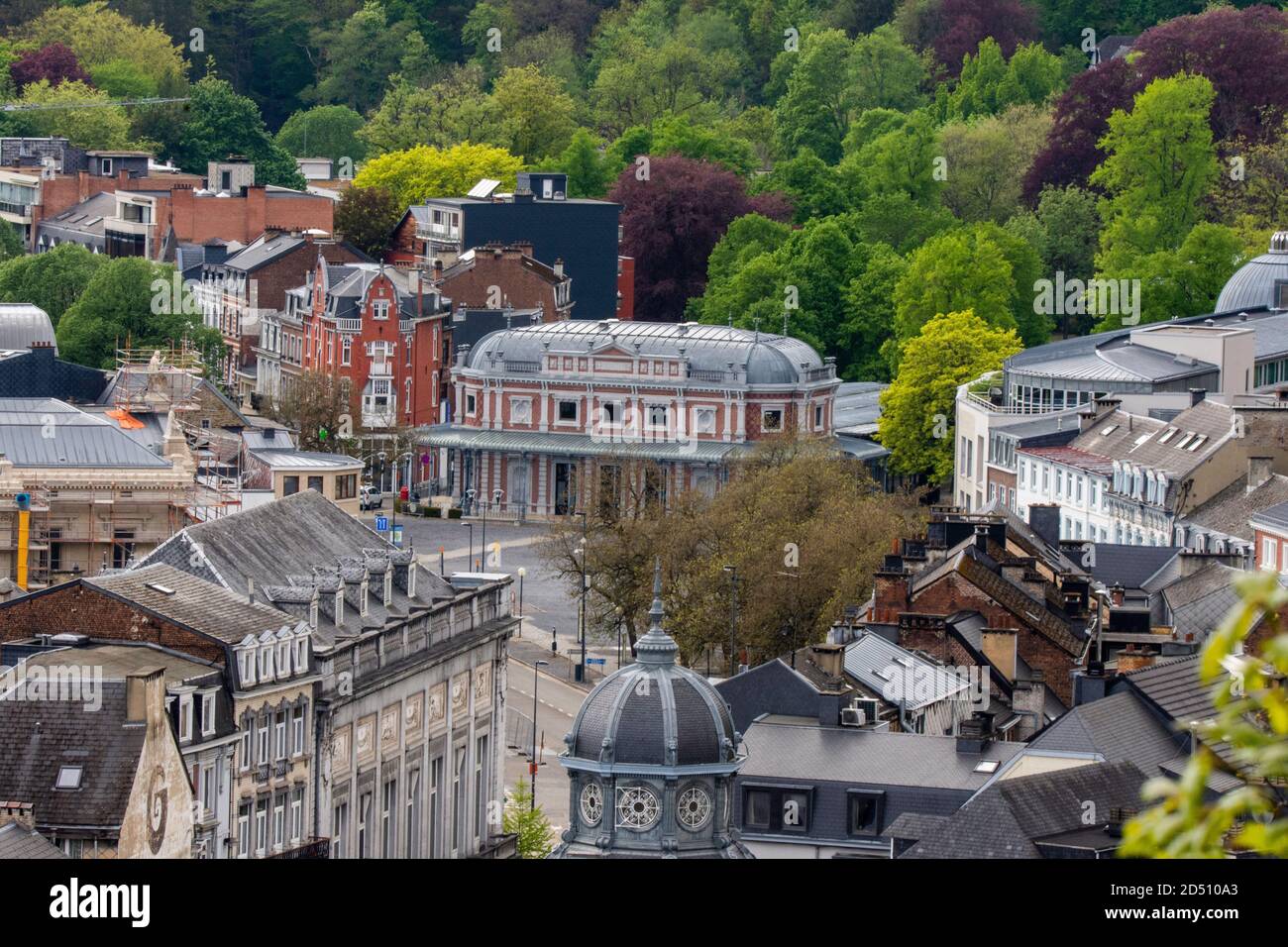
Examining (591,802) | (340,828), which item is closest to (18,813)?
Result: (591,802)

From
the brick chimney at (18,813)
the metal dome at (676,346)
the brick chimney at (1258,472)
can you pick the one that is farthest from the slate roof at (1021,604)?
the metal dome at (676,346)

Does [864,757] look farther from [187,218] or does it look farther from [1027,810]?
[187,218]

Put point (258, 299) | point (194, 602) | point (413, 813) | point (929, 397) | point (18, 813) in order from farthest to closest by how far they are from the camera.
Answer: point (258, 299), point (929, 397), point (413, 813), point (194, 602), point (18, 813)

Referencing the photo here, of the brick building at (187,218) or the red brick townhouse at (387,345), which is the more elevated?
the brick building at (187,218)

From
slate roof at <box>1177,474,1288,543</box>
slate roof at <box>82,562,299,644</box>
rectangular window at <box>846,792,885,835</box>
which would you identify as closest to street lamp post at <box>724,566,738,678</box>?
slate roof at <box>1177,474,1288,543</box>

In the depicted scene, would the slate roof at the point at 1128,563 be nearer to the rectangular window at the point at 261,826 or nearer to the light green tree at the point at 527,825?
the light green tree at the point at 527,825

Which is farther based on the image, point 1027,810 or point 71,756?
point 1027,810
